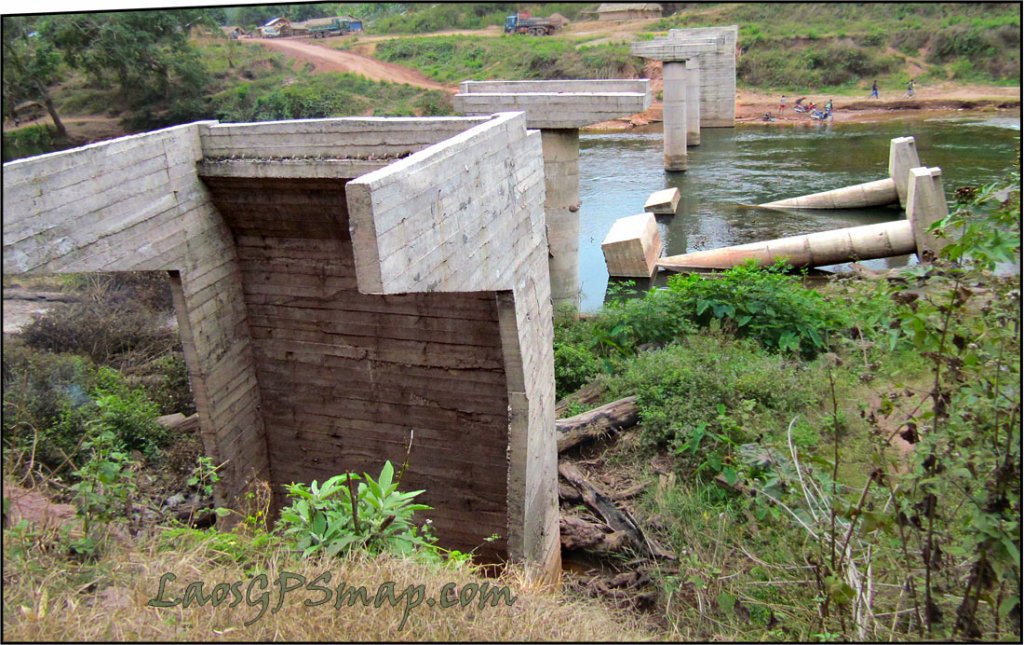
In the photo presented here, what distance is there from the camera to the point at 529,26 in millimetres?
40094

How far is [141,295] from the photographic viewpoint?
12.0 metres

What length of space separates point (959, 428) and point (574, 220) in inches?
335

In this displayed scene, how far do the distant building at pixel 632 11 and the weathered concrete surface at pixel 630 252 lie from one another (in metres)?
27.9

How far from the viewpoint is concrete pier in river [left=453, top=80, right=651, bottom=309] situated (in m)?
10.8

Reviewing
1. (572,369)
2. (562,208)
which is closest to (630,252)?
(562,208)

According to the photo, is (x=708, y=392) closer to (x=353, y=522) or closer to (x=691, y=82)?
(x=353, y=522)

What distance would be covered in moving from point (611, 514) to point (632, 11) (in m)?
37.2

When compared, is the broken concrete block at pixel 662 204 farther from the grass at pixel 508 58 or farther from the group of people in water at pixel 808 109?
the grass at pixel 508 58

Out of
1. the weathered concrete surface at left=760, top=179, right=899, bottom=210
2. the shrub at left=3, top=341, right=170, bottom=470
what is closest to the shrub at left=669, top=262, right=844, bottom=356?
Result: the shrub at left=3, top=341, right=170, bottom=470

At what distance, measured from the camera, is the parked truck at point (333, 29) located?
41719 millimetres

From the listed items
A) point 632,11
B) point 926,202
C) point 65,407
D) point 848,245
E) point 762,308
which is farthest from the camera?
point 632,11

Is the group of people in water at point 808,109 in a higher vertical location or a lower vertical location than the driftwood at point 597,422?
higher

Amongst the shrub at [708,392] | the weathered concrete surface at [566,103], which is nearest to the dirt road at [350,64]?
the weathered concrete surface at [566,103]

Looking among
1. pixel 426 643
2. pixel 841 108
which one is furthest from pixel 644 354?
pixel 841 108
